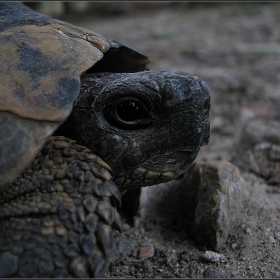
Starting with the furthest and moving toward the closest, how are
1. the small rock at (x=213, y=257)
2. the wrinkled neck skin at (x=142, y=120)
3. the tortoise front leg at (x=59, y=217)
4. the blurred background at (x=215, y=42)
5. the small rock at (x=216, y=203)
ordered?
the blurred background at (x=215, y=42) → the small rock at (x=216, y=203) → the small rock at (x=213, y=257) → the wrinkled neck skin at (x=142, y=120) → the tortoise front leg at (x=59, y=217)

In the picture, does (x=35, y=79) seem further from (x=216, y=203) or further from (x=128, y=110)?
(x=216, y=203)

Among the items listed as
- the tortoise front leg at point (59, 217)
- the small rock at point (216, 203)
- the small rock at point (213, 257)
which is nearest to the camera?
the tortoise front leg at point (59, 217)

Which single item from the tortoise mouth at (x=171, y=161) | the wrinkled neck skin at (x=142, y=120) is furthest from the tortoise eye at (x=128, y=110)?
the tortoise mouth at (x=171, y=161)

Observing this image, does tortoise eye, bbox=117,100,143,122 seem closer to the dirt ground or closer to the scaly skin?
the scaly skin

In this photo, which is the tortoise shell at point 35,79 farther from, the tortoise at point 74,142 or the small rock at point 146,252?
the small rock at point 146,252

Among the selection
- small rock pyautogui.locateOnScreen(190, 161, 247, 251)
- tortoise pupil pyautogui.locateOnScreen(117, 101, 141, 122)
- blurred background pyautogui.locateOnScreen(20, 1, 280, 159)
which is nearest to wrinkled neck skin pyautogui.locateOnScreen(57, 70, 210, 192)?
tortoise pupil pyautogui.locateOnScreen(117, 101, 141, 122)

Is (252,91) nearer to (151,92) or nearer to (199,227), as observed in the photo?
(199,227)
